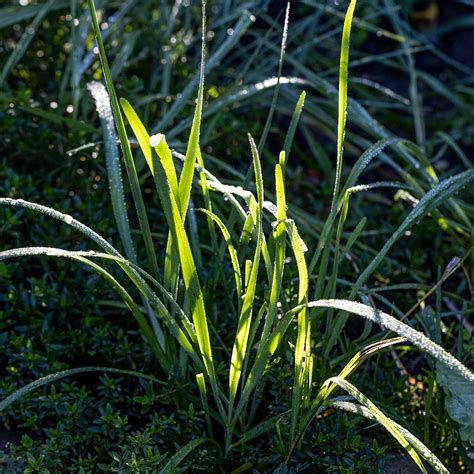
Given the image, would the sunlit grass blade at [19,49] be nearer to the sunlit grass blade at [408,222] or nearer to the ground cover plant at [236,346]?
the ground cover plant at [236,346]

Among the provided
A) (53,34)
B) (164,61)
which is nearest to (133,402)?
(164,61)

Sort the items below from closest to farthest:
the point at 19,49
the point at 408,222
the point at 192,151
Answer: the point at 192,151
the point at 408,222
the point at 19,49

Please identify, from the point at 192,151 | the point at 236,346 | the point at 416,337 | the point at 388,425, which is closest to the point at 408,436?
the point at 388,425

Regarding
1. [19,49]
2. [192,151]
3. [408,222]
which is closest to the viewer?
[192,151]

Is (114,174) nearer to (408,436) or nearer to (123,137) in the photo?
(123,137)

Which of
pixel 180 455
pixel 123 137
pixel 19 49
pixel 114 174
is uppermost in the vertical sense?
pixel 19 49

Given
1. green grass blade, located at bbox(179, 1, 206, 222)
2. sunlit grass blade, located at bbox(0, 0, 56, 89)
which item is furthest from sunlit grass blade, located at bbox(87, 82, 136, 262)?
sunlit grass blade, located at bbox(0, 0, 56, 89)

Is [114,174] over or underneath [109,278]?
over

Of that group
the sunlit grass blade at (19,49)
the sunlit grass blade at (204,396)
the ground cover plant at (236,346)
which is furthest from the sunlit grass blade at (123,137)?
the sunlit grass blade at (19,49)

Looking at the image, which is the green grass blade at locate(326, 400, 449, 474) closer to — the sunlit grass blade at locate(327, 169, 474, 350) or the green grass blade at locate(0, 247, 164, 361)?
the sunlit grass blade at locate(327, 169, 474, 350)

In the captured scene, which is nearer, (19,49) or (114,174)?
(114,174)

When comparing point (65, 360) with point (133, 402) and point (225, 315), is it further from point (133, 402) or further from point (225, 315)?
point (225, 315)
